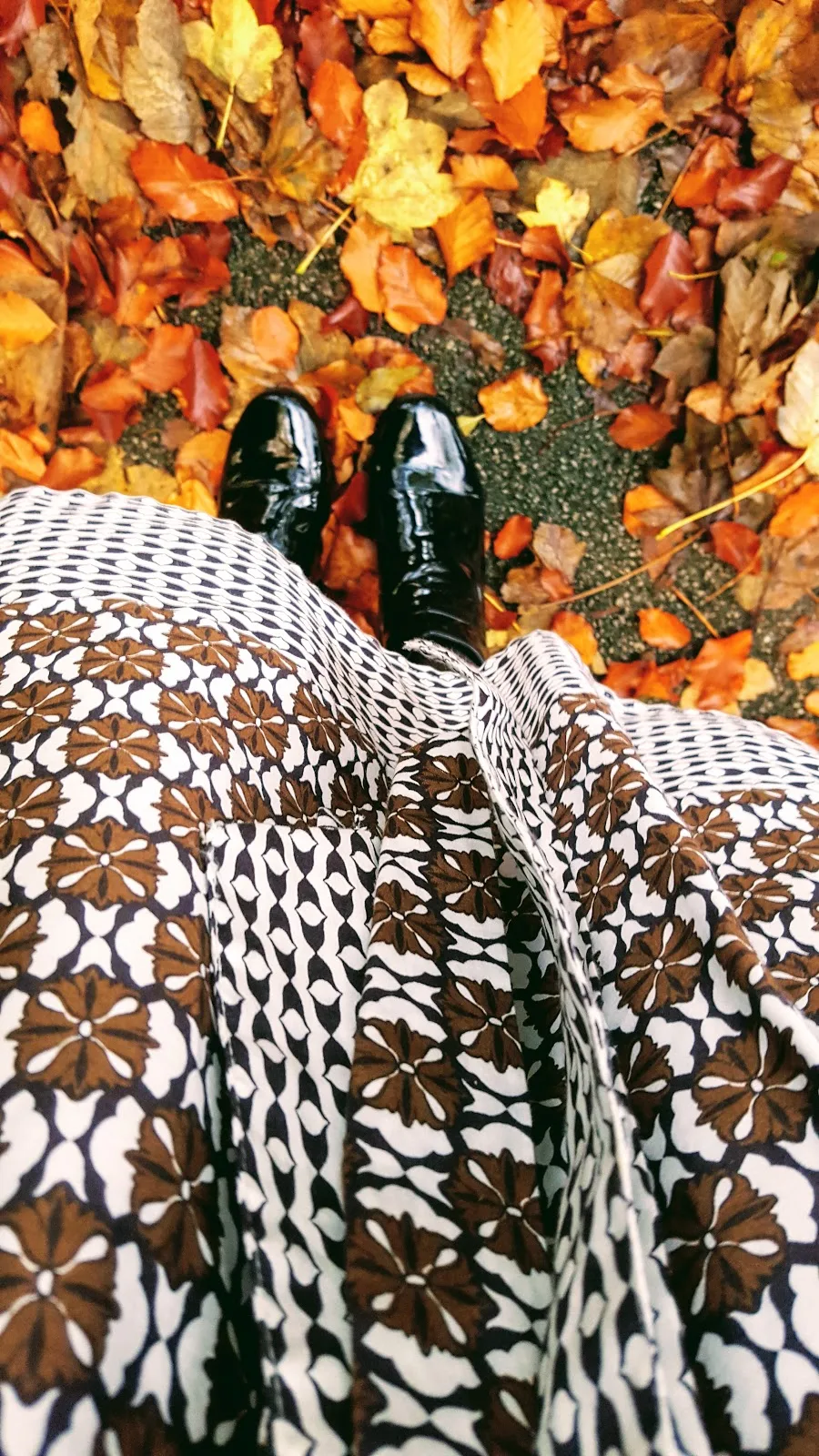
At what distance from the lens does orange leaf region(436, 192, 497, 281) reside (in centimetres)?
92

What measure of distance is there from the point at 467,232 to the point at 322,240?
0.16m

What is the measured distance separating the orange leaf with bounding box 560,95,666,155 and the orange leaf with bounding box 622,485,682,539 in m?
0.35

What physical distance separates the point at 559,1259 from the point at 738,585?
0.90 m

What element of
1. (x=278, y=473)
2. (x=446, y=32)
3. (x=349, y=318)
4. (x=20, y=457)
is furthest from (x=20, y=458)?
(x=446, y=32)

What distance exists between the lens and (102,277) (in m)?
0.94

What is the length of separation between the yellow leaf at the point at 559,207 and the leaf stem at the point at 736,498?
1.12ft

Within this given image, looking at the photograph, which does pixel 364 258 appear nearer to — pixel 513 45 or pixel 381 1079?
pixel 513 45

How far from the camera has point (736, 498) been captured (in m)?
1.01

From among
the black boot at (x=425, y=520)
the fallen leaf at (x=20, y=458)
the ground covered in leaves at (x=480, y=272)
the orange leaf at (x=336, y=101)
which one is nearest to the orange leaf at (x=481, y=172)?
the ground covered in leaves at (x=480, y=272)

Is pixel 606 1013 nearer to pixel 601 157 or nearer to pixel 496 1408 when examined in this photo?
pixel 496 1408

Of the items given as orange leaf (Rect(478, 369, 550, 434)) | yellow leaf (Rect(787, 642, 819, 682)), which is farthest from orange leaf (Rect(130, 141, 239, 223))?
yellow leaf (Rect(787, 642, 819, 682))

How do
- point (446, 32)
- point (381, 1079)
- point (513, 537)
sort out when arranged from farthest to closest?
1. point (513, 537)
2. point (446, 32)
3. point (381, 1079)

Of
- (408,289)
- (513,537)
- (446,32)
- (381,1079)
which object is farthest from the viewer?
(513,537)

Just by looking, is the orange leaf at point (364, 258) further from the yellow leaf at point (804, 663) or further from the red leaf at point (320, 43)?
the yellow leaf at point (804, 663)
